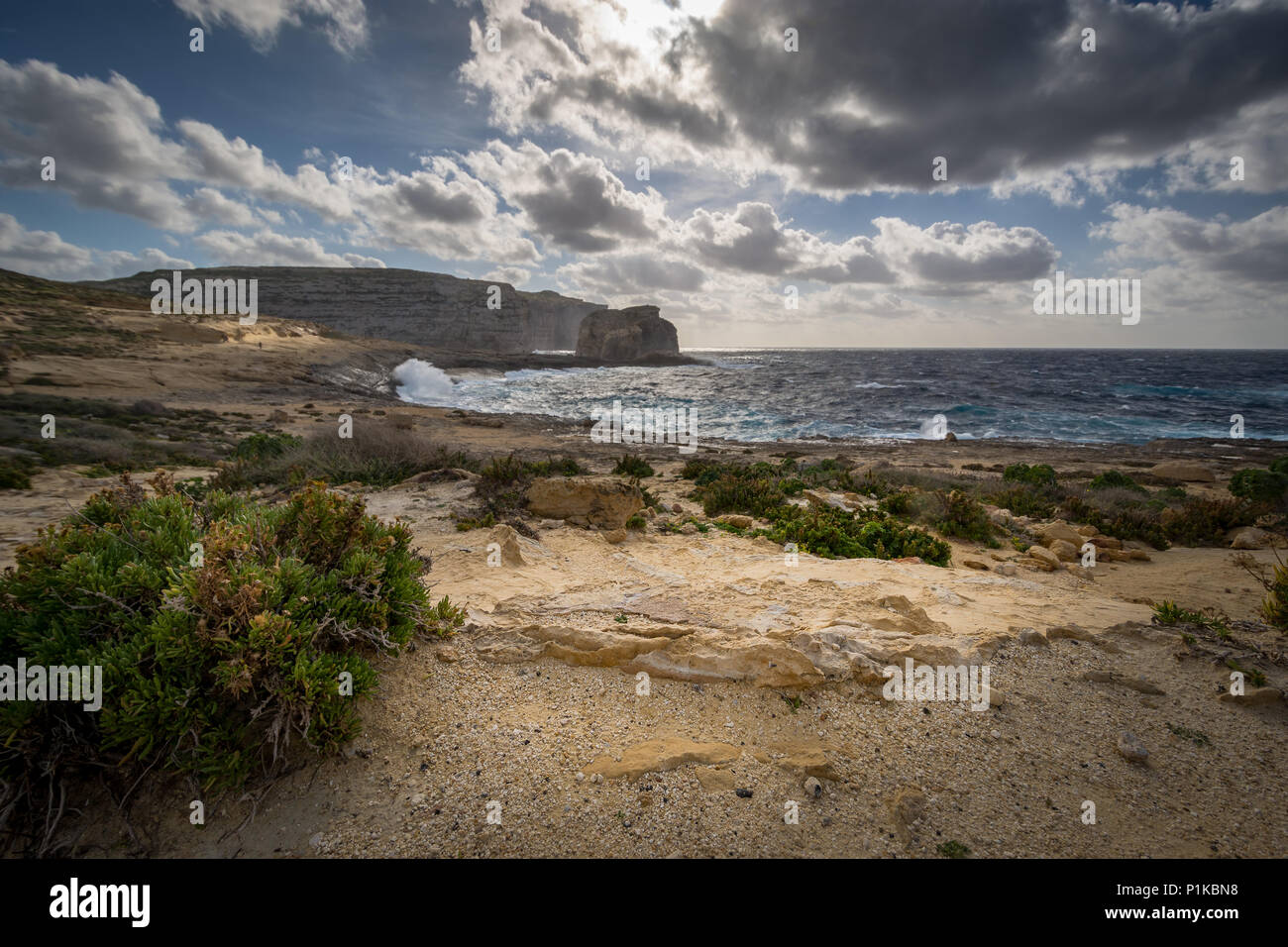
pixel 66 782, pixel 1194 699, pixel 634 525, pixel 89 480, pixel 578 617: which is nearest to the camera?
pixel 66 782

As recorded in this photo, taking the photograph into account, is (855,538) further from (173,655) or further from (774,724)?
(173,655)

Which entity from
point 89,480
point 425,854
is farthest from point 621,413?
point 425,854

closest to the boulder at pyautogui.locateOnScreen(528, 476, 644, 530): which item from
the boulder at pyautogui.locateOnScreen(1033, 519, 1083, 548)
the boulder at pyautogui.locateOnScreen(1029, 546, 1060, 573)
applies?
the boulder at pyautogui.locateOnScreen(1029, 546, 1060, 573)

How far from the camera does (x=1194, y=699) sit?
361 centimetres

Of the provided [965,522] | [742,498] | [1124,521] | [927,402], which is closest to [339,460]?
[742,498]

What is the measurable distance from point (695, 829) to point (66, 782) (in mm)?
3071

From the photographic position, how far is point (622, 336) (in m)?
104

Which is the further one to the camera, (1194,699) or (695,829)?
(1194,699)

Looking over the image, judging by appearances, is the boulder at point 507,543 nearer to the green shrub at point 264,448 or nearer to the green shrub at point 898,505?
the green shrub at point 898,505

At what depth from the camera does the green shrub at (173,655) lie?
2404 mm

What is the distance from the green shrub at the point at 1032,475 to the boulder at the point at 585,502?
10050mm

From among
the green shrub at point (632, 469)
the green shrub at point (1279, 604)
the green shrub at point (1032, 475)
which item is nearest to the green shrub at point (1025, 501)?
the green shrub at point (1032, 475)
